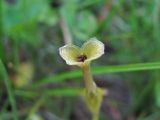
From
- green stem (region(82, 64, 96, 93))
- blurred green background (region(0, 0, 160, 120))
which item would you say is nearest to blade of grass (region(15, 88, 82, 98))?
blurred green background (region(0, 0, 160, 120))

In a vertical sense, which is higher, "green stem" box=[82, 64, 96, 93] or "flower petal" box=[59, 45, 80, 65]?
"flower petal" box=[59, 45, 80, 65]

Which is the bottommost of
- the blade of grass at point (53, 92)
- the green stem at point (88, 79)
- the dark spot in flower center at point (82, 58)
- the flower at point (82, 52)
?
the blade of grass at point (53, 92)

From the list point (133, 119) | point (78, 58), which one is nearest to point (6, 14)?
point (133, 119)

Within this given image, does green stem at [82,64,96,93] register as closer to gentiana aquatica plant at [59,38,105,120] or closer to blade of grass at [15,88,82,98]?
gentiana aquatica plant at [59,38,105,120]

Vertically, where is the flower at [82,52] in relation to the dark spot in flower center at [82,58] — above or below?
above

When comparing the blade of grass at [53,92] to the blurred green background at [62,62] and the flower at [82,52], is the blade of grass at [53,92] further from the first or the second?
the flower at [82,52]

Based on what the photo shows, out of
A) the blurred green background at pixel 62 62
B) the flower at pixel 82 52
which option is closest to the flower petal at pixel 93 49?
the flower at pixel 82 52

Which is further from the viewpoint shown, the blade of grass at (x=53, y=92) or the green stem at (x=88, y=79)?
the blade of grass at (x=53, y=92)
